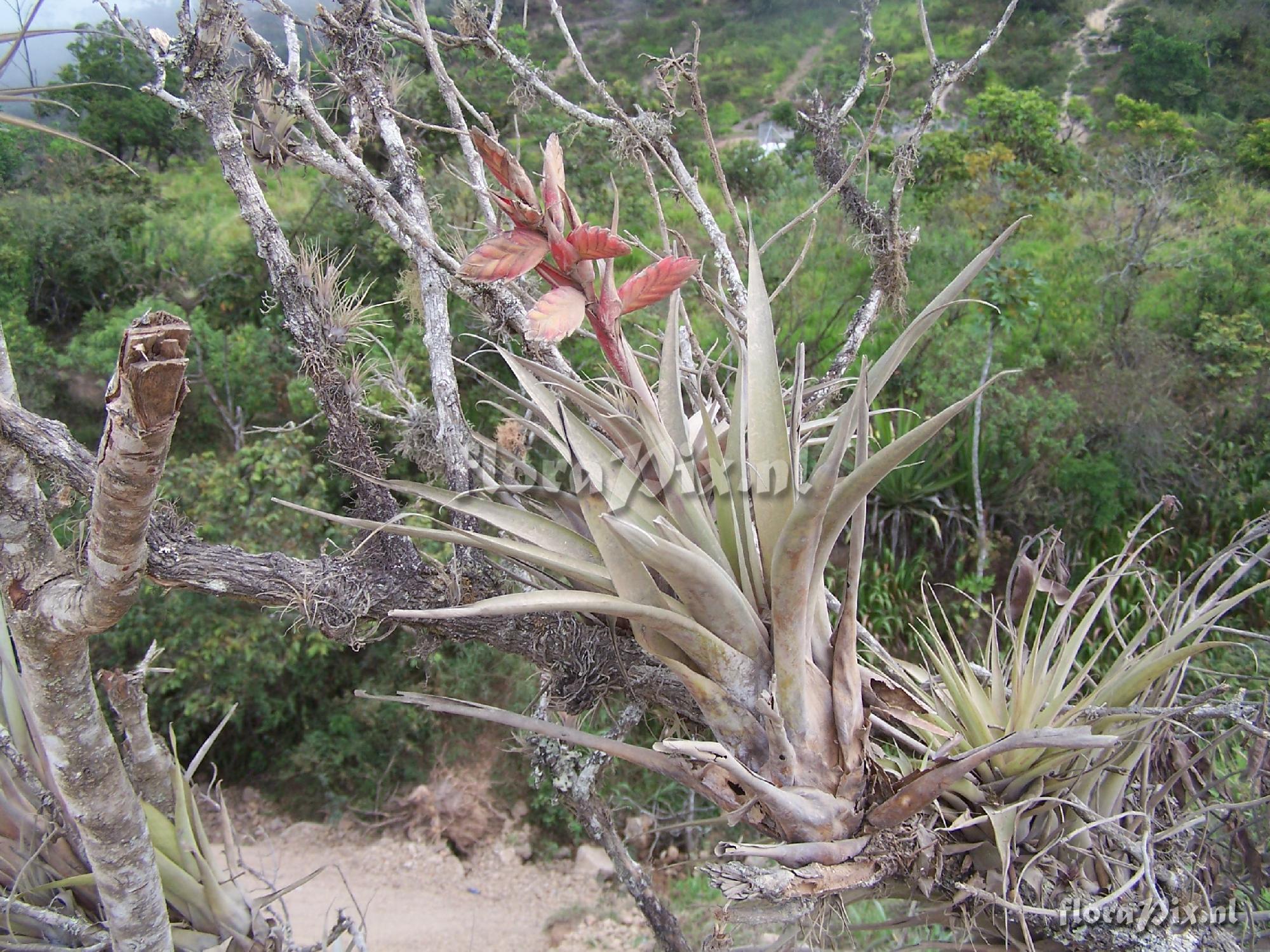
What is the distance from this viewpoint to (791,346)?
4.15m

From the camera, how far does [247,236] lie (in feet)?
26.0

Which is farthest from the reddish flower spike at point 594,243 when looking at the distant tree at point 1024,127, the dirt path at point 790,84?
the dirt path at point 790,84

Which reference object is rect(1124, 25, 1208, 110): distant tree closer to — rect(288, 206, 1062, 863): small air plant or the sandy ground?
the sandy ground

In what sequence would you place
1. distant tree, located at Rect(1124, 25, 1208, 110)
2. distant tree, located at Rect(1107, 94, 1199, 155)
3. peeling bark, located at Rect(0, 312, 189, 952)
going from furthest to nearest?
distant tree, located at Rect(1124, 25, 1208, 110), distant tree, located at Rect(1107, 94, 1199, 155), peeling bark, located at Rect(0, 312, 189, 952)

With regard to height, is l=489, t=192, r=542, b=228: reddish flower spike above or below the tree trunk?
above

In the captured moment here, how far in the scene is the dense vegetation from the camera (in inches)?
183

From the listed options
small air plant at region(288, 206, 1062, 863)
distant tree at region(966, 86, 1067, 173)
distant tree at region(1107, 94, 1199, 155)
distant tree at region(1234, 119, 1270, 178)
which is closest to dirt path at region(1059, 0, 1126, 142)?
distant tree at region(1107, 94, 1199, 155)

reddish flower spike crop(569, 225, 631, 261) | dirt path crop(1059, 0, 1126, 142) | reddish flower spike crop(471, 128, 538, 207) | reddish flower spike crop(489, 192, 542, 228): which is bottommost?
reddish flower spike crop(569, 225, 631, 261)

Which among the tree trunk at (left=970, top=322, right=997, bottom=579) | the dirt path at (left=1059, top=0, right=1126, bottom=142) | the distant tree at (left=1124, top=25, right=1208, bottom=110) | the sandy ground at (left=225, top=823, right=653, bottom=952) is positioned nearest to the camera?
the sandy ground at (left=225, top=823, right=653, bottom=952)

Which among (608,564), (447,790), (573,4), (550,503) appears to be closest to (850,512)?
(608,564)

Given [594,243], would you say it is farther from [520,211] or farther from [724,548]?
[724,548]

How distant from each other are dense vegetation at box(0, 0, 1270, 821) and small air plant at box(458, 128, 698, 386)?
0.64 m

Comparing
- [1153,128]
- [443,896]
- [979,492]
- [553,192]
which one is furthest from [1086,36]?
[553,192]

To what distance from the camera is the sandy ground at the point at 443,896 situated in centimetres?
423
